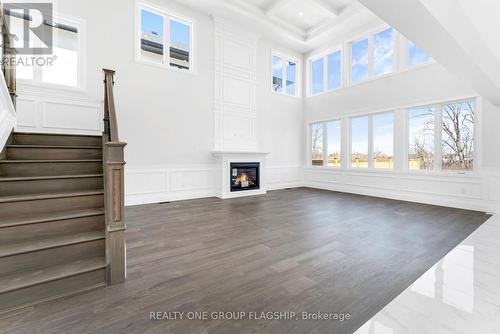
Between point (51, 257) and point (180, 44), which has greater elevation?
point (180, 44)

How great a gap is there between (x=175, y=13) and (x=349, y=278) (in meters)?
6.38

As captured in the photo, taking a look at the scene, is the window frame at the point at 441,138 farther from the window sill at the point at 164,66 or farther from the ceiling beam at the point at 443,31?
the window sill at the point at 164,66

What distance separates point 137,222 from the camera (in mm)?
3701

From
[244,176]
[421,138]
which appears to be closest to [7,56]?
[244,176]

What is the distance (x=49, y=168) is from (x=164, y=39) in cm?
406

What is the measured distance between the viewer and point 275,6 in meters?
5.91

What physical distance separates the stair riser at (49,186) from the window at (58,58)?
2.84m

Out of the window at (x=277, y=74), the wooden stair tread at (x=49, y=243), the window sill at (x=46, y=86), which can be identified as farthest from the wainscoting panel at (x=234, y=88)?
the wooden stair tread at (x=49, y=243)

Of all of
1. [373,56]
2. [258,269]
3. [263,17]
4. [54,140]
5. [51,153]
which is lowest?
[258,269]

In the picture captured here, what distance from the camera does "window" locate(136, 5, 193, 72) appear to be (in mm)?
5258

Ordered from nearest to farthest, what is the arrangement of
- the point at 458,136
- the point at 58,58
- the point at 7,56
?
the point at 7,56, the point at 58,58, the point at 458,136

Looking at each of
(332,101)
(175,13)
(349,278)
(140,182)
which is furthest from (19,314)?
(332,101)

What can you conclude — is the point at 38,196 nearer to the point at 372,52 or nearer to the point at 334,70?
the point at 372,52

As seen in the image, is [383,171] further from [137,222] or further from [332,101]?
[137,222]
